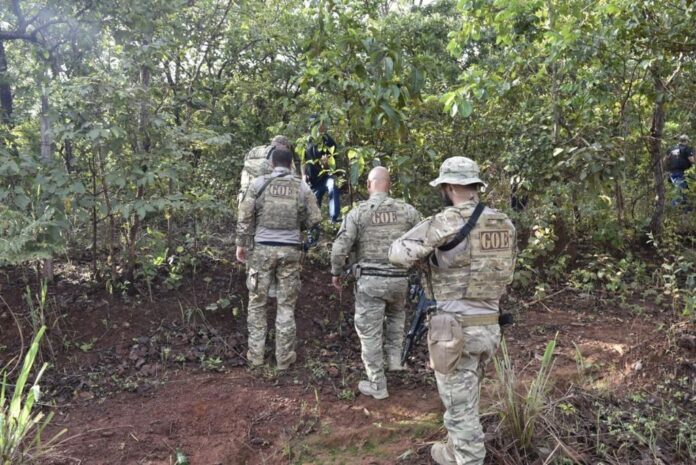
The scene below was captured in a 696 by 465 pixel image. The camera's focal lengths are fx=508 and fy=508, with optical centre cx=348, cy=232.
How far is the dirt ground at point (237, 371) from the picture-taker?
11.6 feet

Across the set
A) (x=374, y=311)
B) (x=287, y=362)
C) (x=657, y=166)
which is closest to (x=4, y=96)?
(x=287, y=362)

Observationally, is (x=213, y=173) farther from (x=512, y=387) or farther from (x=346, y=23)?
(x=512, y=387)

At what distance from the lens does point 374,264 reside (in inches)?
162

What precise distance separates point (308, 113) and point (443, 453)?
4036 millimetres

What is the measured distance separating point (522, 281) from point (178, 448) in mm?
4171

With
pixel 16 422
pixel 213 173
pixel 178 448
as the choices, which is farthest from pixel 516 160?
pixel 16 422

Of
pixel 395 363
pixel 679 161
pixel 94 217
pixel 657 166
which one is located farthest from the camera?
pixel 679 161

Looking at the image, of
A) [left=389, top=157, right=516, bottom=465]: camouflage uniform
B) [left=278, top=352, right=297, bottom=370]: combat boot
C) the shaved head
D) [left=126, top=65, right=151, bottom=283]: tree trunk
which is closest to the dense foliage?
[left=126, top=65, right=151, bottom=283]: tree trunk

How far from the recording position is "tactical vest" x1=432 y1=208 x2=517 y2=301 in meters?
2.91

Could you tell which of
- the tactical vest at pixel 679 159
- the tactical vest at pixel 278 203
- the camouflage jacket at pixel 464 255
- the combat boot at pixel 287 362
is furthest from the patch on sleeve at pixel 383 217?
the tactical vest at pixel 679 159

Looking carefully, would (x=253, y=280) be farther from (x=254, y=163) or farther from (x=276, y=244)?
(x=254, y=163)

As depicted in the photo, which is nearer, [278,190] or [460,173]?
[460,173]

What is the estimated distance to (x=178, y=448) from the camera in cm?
350

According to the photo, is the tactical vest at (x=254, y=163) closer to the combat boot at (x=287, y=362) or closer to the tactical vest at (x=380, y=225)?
the tactical vest at (x=380, y=225)
